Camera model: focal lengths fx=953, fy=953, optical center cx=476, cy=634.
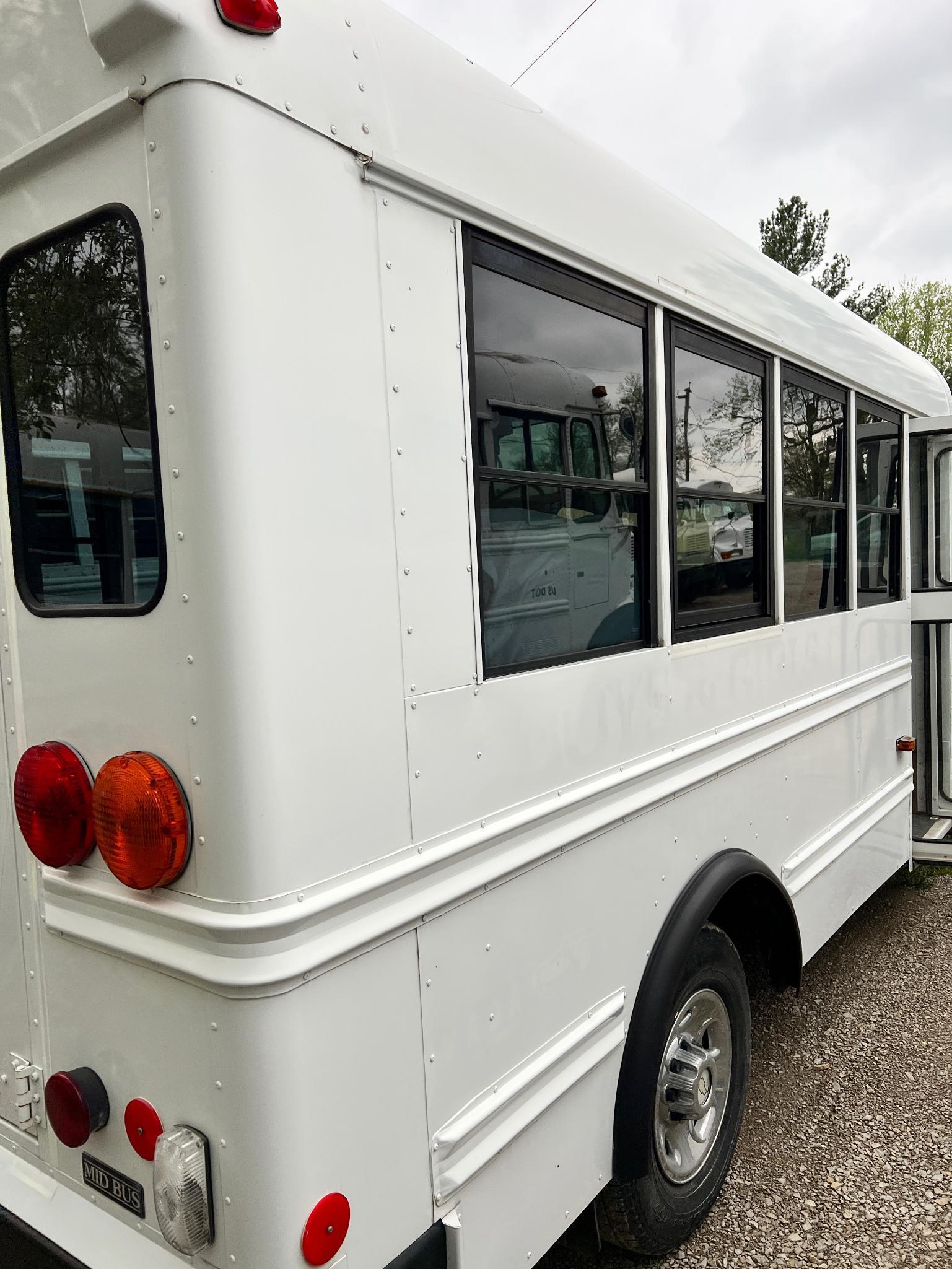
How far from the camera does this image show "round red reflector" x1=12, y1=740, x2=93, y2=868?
154 cm

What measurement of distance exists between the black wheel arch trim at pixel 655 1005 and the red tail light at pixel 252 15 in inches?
79.2

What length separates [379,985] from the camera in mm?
1534

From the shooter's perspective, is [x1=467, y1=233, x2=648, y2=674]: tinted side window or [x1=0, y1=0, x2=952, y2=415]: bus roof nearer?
[x1=0, y1=0, x2=952, y2=415]: bus roof

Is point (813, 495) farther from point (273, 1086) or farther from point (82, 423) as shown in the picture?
point (273, 1086)

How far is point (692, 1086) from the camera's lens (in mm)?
2387

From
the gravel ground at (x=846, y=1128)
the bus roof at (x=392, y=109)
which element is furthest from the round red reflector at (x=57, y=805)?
the gravel ground at (x=846, y=1128)

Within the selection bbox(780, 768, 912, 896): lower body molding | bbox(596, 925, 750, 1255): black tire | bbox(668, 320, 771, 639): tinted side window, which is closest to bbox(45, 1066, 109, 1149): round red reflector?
bbox(596, 925, 750, 1255): black tire

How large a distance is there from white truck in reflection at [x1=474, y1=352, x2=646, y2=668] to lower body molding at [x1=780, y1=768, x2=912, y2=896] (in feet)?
4.15

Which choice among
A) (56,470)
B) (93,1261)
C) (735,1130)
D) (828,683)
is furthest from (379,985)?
(828,683)

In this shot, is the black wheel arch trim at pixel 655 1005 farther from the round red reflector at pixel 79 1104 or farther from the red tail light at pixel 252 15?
the red tail light at pixel 252 15

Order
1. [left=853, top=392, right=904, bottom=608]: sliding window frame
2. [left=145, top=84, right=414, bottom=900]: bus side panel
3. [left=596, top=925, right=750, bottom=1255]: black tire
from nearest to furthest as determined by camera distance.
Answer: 1. [left=145, top=84, right=414, bottom=900]: bus side panel
2. [left=596, top=925, right=750, bottom=1255]: black tire
3. [left=853, top=392, right=904, bottom=608]: sliding window frame

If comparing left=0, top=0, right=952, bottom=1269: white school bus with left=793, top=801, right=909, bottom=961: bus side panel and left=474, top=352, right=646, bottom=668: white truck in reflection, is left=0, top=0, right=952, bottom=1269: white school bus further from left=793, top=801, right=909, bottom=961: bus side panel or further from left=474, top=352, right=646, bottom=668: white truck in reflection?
left=793, top=801, right=909, bottom=961: bus side panel

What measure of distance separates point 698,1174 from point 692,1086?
32 centimetres

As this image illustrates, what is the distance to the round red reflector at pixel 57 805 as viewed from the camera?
1536mm
